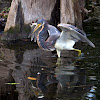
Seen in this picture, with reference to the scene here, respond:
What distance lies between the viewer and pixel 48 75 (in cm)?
648

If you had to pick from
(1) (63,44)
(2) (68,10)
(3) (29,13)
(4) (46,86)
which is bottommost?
(4) (46,86)

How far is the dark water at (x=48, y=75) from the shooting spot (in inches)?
213

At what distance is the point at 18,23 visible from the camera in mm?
10570

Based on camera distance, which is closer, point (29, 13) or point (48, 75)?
point (48, 75)

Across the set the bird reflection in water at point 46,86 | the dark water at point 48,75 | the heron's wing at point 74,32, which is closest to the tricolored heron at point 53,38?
the heron's wing at point 74,32

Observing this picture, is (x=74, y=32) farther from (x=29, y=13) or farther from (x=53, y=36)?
(x=29, y=13)

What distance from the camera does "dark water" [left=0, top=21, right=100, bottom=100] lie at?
17.7 ft

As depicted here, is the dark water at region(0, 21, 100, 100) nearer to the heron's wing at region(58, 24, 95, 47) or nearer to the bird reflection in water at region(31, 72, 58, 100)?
the bird reflection in water at region(31, 72, 58, 100)

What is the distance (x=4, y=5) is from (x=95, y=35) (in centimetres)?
516

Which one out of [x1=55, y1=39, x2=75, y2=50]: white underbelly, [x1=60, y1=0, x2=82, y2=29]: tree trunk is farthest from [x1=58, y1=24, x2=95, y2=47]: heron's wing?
[x1=60, y1=0, x2=82, y2=29]: tree trunk

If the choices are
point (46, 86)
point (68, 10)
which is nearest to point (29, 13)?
point (68, 10)

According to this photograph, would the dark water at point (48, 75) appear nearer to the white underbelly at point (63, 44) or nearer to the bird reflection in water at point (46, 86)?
the bird reflection in water at point (46, 86)

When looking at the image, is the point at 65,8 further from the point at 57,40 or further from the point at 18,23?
the point at 57,40

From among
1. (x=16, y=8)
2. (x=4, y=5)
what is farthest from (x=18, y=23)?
(x=4, y=5)
